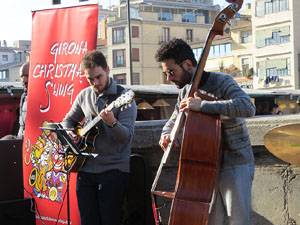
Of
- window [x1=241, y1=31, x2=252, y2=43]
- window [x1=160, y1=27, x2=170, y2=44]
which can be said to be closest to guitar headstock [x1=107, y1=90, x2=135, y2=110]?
window [x1=241, y1=31, x2=252, y2=43]

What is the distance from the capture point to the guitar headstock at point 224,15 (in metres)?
3.81

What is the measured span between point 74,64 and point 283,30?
56746 mm

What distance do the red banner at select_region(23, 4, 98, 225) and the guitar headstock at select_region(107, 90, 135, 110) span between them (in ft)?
3.57

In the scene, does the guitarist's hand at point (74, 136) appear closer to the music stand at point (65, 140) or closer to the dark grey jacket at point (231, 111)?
the music stand at point (65, 140)

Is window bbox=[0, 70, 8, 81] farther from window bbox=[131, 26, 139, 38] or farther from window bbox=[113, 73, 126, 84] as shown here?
window bbox=[131, 26, 139, 38]

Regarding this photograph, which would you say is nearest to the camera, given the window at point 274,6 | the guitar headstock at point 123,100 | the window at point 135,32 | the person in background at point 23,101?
the guitar headstock at point 123,100

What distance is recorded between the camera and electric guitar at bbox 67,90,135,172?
14.6ft

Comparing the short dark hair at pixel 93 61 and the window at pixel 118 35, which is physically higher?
the window at pixel 118 35

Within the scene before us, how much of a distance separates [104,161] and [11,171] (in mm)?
1477

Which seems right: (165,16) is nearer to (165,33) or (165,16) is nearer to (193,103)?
(165,33)

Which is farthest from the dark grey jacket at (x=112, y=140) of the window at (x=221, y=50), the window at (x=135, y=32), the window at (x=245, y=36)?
the window at (x=135, y=32)

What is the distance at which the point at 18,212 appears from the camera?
Result: 559 centimetres

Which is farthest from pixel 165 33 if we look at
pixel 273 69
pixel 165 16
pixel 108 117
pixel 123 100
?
pixel 108 117

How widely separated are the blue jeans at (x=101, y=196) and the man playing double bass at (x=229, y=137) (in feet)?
3.22
